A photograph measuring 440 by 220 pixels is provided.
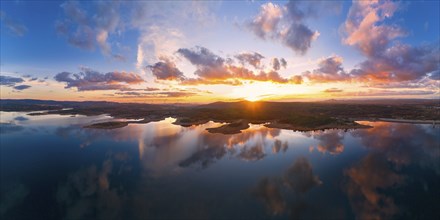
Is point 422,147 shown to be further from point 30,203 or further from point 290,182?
point 30,203

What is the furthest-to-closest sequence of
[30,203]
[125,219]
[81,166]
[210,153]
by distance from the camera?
[210,153], [81,166], [30,203], [125,219]

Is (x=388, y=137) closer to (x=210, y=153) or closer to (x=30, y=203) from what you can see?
(x=210, y=153)

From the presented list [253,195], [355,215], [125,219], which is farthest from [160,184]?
[355,215]

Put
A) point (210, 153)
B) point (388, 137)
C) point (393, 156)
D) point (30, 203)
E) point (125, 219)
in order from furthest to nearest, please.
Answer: point (388, 137)
point (210, 153)
point (393, 156)
point (30, 203)
point (125, 219)

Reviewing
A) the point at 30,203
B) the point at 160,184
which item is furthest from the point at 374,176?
the point at 30,203

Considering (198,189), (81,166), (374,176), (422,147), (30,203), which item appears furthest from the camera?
(422,147)

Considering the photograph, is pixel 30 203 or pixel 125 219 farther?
pixel 30 203
